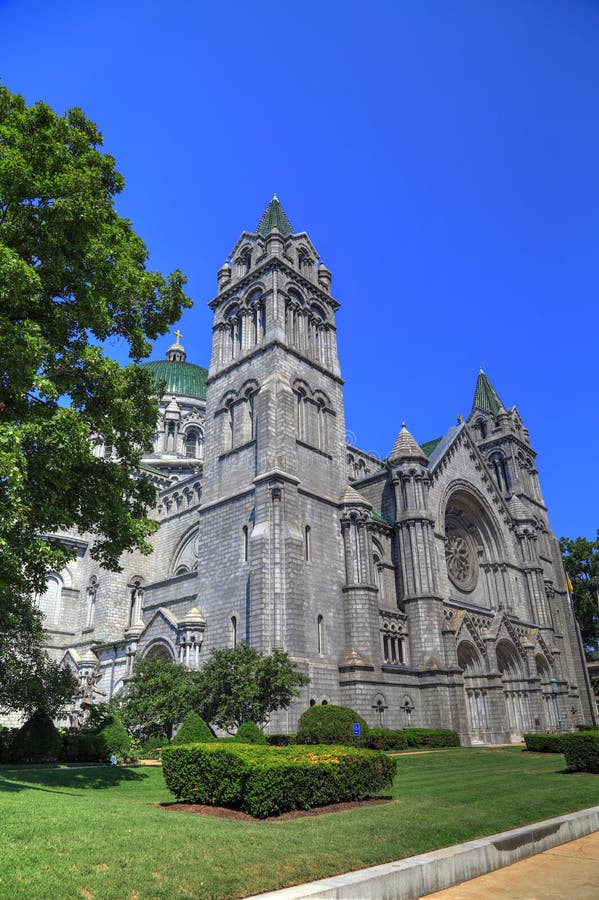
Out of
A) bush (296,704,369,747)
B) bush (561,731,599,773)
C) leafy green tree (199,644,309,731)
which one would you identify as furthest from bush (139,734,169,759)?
bush (561,731,599,773)

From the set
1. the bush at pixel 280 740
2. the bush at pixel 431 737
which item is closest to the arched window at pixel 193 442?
the bush at pixel 431 737

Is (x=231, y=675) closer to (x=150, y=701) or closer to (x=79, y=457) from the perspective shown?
(x=150, y=701)

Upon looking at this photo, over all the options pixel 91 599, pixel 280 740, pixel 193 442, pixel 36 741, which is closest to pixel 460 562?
pixel 280 740

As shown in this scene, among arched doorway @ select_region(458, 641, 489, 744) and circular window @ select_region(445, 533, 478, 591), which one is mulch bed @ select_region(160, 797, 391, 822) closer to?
arched doorway @ select_region(458, 641, 489, 744)

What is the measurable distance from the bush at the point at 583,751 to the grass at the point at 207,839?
365cm

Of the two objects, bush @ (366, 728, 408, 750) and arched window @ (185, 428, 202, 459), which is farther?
arched window @ (185, 428, 202, 459)

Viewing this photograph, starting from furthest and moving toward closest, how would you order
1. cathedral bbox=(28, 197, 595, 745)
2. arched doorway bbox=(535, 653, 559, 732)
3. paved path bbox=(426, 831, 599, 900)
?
1. arched doorway bbox=(535, 653, 559, 732)
2. cathedral bbox=(28, 197, 595, 745)
3. paved path bbox=(426, 831, 599, 900)

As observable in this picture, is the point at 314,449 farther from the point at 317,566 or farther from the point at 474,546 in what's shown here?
the point at 474,546

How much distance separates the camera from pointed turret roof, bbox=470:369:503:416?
59850 millimetres

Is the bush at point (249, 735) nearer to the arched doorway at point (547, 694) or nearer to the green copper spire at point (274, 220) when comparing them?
the arched doorway at point (547, 694)

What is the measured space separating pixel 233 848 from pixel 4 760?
19.0 meters

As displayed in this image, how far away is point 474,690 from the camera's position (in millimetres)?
38250

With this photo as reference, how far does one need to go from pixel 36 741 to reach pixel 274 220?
34.1m

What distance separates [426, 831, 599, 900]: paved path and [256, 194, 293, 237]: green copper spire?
3889 centimetres
